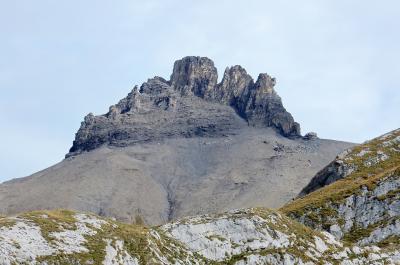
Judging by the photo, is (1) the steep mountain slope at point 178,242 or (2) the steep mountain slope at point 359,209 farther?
(2) the steep mountain slope at point 359,209

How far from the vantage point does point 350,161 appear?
114000 millimetres

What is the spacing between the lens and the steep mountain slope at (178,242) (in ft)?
159

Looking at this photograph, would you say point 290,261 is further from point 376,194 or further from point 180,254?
point 376,194

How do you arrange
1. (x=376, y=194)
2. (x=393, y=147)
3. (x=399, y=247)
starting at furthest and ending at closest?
(x=393, y=147) → (x=376, y=194) → (x=399, y=247)

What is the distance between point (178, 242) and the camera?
58.4 m

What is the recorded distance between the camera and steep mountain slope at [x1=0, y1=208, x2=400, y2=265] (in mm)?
48531

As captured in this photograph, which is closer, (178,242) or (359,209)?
(178,242)

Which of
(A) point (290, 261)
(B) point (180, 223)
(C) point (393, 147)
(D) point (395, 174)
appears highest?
(C) point (393, 147)

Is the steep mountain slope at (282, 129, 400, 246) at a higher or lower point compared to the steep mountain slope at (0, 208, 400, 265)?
higher

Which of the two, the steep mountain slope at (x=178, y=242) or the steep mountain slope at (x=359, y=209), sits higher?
the steep mountain slope at (x=359, y=209)

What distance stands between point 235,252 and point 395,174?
39.4 meters

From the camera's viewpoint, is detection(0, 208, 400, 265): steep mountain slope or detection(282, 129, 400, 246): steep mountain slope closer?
detection(0, 208, 400, 265): steep mountain slope

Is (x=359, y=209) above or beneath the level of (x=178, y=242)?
above

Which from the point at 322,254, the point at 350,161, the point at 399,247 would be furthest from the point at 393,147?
the point at 322,254
